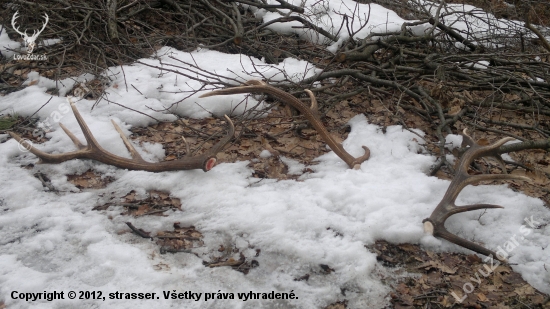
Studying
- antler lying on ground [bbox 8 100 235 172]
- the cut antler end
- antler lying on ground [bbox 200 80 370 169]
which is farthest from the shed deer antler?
antler lying on ground [bbox 8 100 235 172]

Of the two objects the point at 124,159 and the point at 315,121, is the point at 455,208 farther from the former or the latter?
the point at 124,159

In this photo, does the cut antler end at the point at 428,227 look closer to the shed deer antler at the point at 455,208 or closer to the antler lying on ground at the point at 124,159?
the shed deer antler at the point at 455,208

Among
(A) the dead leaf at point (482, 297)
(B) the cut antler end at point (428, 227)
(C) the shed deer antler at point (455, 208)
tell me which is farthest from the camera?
(B) the cut antler end at point (428, 227)

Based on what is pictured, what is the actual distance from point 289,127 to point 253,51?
1.54 meters

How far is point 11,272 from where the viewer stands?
8.04 feet

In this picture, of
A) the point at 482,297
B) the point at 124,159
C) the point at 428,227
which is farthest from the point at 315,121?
the point at 482,297

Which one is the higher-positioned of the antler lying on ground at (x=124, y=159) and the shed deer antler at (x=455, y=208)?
the shed deer antler at (x=455, y=208)

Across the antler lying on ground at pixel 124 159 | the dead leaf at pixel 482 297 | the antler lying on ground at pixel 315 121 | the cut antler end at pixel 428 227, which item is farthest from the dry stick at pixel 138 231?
the dead leaf at pixel 482 297

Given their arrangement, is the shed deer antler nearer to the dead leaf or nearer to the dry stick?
the dead leaf

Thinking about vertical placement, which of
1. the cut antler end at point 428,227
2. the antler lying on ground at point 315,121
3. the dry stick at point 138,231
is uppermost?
the antler lying on ground at point 315,121

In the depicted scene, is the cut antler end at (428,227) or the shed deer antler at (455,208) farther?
the cut antler end at (428,227)

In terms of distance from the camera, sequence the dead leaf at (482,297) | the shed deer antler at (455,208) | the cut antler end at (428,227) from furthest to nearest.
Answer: the cut antler end at (428,227) < the shed deer antler at (455,208) < the dead leaf at (482,297)

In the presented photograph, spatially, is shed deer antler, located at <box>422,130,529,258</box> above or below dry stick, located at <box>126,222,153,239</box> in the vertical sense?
above

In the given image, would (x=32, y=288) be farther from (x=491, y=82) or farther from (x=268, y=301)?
(x=491, y=82)
